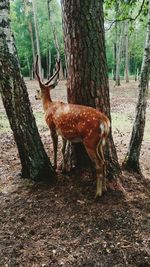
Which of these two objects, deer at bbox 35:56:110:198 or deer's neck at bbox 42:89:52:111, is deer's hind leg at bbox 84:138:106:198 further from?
deer's neck at bbox 42:89:52:111

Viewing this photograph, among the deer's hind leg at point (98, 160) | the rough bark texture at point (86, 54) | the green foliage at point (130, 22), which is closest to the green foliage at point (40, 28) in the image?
the green foliage at point (130, 22)

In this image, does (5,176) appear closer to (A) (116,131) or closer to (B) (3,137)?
(B) (3,137)

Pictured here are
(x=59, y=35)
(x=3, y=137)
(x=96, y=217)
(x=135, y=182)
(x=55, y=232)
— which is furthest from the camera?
(x=59, y=35)

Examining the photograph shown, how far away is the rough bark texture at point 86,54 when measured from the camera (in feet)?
15.2

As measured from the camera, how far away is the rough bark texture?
4.62 metres

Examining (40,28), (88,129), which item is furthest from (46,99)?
(40,28)

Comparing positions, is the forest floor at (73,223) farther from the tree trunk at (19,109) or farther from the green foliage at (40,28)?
the green foliage at (40,28)

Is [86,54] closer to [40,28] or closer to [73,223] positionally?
[73,223]

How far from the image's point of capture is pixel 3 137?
30.7ft

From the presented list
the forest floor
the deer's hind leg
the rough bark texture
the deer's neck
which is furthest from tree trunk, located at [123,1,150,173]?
the deer's neck

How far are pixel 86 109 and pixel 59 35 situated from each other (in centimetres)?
3902

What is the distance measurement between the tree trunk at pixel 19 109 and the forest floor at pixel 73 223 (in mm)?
280

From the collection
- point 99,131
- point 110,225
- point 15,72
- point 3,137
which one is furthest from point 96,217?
point 3,137

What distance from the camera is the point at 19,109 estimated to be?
4.73 metres
